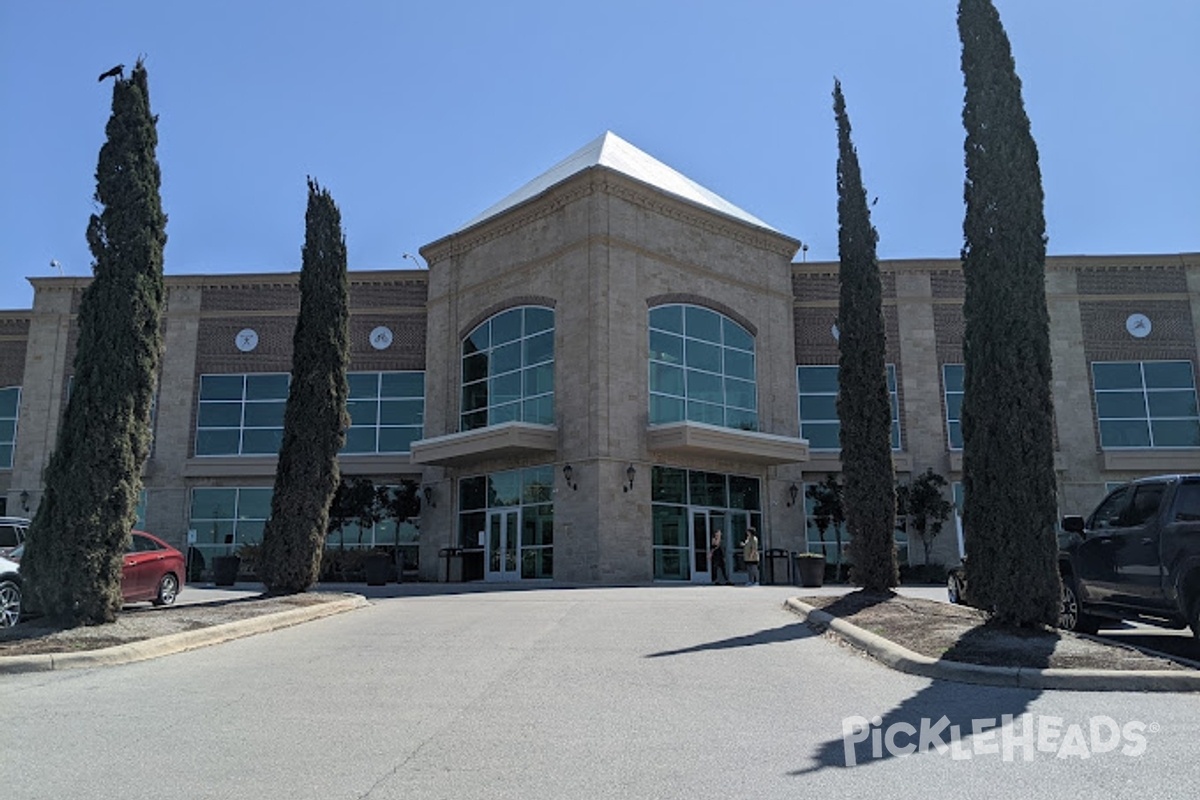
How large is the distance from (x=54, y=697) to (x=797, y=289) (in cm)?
2799

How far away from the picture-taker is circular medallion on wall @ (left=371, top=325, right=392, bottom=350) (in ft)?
107

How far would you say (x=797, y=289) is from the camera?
105 ft

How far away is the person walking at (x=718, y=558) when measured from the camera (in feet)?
80.9

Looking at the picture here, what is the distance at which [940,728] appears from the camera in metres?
5.93

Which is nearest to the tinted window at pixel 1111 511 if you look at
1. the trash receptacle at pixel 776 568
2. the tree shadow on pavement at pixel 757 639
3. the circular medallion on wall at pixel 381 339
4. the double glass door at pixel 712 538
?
the tree shadow on pavement at pixel 757 639

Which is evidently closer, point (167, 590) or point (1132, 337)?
point (167, 590)

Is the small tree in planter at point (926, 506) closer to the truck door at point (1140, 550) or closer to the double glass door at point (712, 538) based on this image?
the double glass door at point (712, 538)

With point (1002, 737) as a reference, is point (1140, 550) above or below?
above

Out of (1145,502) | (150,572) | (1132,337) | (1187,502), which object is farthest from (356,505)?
(1132,337)

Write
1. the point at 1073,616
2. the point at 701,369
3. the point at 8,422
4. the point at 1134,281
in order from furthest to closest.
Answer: the point at 8,422
the point at 1134,281
the point at 701,369
the point at 1073,616

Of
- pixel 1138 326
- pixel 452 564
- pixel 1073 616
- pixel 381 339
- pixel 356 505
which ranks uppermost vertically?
pixel 1138 326

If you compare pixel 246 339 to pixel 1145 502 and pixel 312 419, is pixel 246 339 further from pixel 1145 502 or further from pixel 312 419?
pixel 1145 502

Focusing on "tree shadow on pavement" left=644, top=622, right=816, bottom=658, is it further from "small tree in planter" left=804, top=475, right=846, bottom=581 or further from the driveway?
"small tree in planter" left=804, top=475, right=846, bottom=581

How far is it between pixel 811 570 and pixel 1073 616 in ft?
37.9
